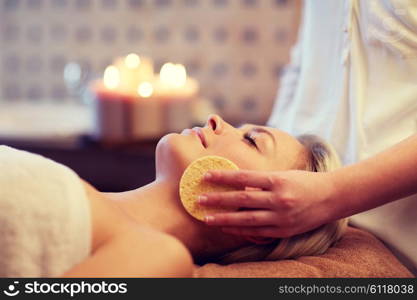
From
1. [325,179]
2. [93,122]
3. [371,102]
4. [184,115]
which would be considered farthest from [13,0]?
[325,179]

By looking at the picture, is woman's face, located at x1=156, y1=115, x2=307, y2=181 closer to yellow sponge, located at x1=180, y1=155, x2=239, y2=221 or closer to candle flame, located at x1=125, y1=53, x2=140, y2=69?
yellow sponge, located at x1=180, y1=155, x2=239, y2=221

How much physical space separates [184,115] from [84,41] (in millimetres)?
741

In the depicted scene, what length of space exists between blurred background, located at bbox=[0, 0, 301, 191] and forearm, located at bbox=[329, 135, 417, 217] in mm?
1285

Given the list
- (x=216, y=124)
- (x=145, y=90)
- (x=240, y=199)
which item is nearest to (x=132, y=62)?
(x=145, y=90)

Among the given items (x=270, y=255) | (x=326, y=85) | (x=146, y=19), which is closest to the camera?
(x=270, y=255)

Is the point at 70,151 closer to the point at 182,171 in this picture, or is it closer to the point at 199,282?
the point at 182,171

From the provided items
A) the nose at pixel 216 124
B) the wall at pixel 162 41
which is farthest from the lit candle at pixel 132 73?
the nose at pixel 216 124

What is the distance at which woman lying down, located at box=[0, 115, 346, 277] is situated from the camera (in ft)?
2.82

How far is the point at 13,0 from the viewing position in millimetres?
2506

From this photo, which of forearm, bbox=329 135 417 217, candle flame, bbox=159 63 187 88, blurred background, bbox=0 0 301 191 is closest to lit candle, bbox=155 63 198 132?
candle flame, bbox=159 63 187 88

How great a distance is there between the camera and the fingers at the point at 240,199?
96 centimetres

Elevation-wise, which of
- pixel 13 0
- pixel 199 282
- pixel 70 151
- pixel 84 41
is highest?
pixel 13 0

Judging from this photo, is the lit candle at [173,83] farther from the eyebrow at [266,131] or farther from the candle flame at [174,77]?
the eyebrow at [266,131]

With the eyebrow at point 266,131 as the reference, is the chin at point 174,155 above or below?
below
